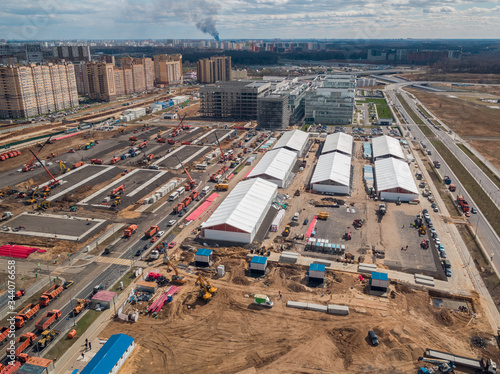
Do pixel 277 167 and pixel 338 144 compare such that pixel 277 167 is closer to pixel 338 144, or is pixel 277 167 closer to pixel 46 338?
pixel 338 144

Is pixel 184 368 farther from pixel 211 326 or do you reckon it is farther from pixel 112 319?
pixel 112 319

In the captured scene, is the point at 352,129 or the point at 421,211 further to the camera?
the point at 352,129

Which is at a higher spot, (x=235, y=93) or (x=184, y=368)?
(x=235, y=93)

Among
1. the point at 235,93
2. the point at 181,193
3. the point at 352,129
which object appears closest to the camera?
the point at 181,193

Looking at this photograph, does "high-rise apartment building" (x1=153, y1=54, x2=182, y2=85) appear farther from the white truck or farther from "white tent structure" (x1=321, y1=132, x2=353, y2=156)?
the white truck

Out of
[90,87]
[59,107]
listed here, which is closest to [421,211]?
[59,107]

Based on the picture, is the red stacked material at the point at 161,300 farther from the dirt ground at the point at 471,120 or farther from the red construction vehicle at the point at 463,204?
the dirt ground at the point at 471,120

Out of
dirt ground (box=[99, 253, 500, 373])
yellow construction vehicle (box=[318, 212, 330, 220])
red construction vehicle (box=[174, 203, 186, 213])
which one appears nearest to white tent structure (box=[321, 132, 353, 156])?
yellow construction vehicle (box=[318, 212, 330, 220])
